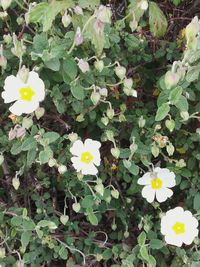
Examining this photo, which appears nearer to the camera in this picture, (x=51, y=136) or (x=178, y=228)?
(x=51, y=136)

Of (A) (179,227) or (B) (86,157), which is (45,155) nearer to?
(B) (86,157)

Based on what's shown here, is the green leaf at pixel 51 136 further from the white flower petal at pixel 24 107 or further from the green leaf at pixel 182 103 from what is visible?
the green leaf at pixel 182 103

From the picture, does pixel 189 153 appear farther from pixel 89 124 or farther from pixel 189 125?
pixel 89 124

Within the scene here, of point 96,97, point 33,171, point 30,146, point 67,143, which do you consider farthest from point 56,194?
point 96,97

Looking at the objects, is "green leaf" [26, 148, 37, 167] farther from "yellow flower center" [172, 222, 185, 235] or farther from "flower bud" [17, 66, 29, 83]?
"yellow flower center" [172, 222, 185, 235]

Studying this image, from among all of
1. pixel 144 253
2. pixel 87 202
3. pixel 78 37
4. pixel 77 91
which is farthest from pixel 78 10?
pixel 144 253

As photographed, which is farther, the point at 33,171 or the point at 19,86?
the point at 33,171

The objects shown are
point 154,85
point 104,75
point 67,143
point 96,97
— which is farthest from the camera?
point 154,85
